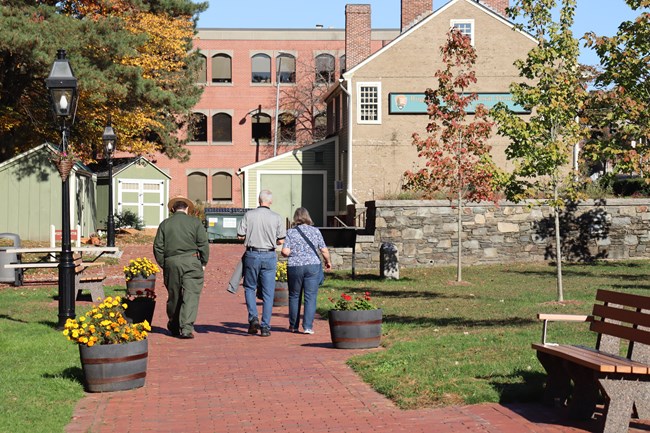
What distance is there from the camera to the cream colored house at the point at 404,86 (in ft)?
123

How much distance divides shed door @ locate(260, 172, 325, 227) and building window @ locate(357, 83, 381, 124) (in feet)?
24.5

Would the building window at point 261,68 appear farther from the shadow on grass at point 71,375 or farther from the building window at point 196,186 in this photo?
the shadow on grass at point 71,375

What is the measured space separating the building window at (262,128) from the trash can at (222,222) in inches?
751

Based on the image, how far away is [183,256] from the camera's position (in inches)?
529

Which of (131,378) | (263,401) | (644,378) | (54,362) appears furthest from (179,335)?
(644,378)

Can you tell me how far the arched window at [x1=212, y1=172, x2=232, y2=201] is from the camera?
200 feet

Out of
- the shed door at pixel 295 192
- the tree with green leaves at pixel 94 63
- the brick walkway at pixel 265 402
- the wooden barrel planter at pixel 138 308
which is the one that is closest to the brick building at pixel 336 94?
the shed door at pixel 295 192

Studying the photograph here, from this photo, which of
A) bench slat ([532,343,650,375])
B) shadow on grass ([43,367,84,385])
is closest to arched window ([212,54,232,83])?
shadow on grass ([43,367,84,385])

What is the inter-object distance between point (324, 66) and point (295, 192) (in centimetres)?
1779

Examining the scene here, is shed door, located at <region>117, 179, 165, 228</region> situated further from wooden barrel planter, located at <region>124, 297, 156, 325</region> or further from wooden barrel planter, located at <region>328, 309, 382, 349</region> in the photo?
wooden barrel planter, located at <region>328, 309, 382, 349</region>

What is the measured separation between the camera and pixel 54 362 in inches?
444

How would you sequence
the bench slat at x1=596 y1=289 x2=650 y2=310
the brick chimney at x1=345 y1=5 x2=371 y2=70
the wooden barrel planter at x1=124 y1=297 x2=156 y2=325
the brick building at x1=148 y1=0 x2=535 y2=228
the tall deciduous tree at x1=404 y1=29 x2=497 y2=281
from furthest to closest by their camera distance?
the brick chimney at x1=345 y1=5 x2=371 y2=70
the brick building at x1=148 y1=0 x2=535 y2=228
the tall deciduous tree at x1=404 y1=29 x2=497 y2=281
the wooden barrel planter at x1=124 y1=297 x2=156 y2=325
the bench slat at x1=596 y1=289 x2=650 y2=310

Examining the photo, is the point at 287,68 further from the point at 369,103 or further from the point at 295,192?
the point at 369,103

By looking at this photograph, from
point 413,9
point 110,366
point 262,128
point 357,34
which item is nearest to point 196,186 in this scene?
point 262,128
